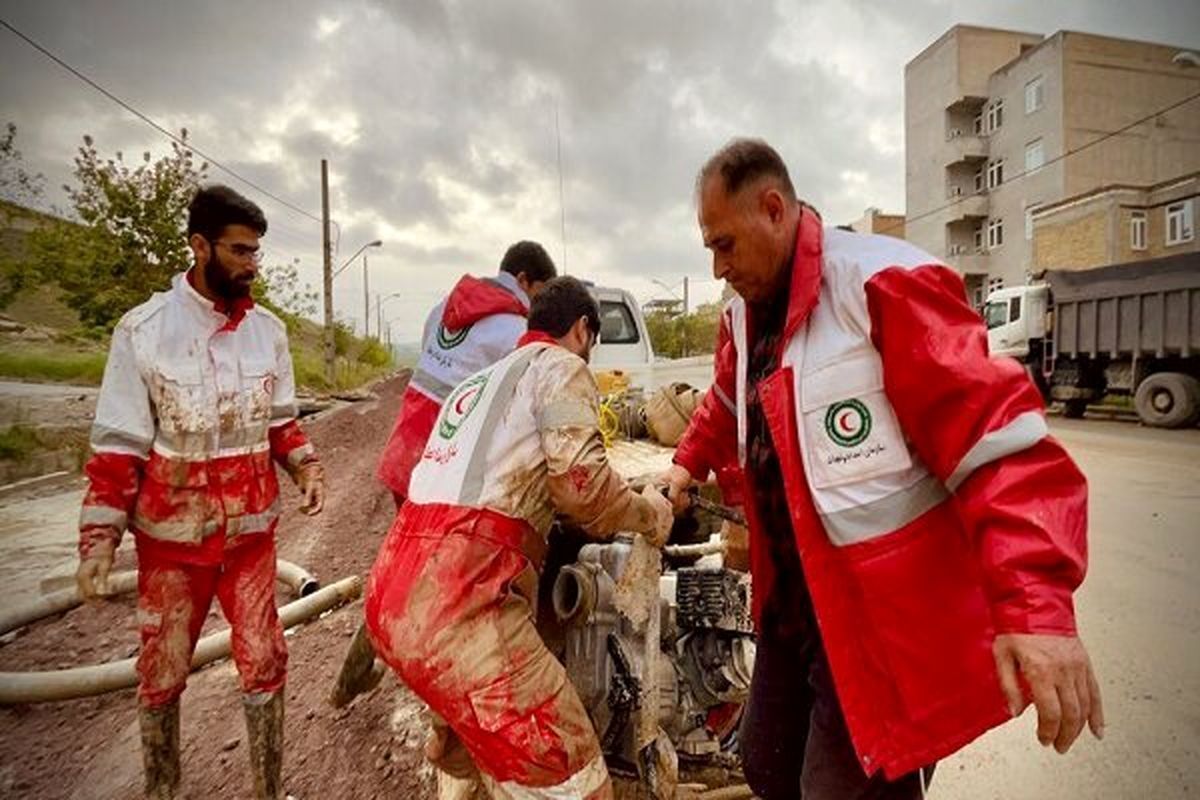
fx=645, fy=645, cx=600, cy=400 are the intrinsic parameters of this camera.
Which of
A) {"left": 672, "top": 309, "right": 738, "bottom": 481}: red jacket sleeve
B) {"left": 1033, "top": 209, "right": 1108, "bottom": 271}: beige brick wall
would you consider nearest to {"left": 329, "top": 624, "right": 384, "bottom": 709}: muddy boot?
{"left": 672, "top": 309, "right": 738, "bottom": 481}: red jacket sleeve

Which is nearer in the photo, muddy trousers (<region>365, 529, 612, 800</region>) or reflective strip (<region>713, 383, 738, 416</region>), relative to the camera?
muddy trousers (<region>365, 529, 612, 800</region>)

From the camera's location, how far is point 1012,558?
108 cm

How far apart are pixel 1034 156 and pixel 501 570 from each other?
33.4 m

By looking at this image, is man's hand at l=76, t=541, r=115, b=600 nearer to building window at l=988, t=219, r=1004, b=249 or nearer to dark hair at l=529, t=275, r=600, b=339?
dark hair at l=529, t=275, r=600, b=339

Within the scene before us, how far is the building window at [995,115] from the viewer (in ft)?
94.5

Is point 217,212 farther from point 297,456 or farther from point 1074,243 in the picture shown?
point 1074,243

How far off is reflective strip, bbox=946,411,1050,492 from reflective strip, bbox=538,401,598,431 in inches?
37.0

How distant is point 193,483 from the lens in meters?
2.29

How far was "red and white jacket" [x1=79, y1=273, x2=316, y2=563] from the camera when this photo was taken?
2.21 m

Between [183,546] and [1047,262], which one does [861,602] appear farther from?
[1047,262]

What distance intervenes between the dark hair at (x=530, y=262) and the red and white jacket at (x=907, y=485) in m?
1.88

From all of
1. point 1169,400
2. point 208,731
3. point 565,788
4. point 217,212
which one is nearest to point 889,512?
point 565,788

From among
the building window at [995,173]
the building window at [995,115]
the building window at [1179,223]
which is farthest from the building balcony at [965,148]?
the building window at [1179,223]

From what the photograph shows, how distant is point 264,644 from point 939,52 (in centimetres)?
3704
